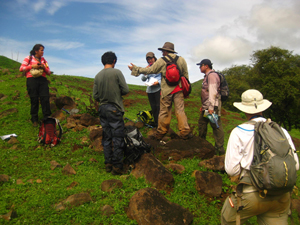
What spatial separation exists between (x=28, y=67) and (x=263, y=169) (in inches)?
269

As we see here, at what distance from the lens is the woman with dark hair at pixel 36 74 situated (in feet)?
22.2

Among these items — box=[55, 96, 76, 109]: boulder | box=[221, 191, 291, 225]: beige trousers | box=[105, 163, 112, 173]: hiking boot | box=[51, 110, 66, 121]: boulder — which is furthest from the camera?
box=[55, 96, 76, 109]: boulder

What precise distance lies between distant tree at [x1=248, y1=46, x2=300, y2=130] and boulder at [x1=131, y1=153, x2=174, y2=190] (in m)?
26.1

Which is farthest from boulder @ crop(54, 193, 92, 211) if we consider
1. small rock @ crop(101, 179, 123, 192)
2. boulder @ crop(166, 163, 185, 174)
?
boulder @ crop(166, 163, 185, 174)

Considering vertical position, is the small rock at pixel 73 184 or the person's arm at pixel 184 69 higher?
the person's arm at pixel 184 69

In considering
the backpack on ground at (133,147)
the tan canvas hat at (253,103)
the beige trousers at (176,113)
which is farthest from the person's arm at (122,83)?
the tan canvas hat at (253,103)

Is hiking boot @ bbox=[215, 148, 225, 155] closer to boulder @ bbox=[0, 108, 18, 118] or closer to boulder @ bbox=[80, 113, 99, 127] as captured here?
boulder @ bbox=[80, 113, 99, 127]

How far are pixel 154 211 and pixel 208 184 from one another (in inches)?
61.2

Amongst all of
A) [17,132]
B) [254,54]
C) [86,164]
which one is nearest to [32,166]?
[86,164]

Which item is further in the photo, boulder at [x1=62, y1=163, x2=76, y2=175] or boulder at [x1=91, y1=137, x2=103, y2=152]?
boulder at [x1=91, y1=137, x2=103, y2=152]

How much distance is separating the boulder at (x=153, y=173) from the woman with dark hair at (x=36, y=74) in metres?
4.24

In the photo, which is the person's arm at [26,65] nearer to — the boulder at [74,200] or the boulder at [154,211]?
the boulder at [74,200]

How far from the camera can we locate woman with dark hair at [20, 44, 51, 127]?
677cm

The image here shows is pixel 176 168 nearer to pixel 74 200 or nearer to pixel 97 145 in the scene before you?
pixel 74 200
